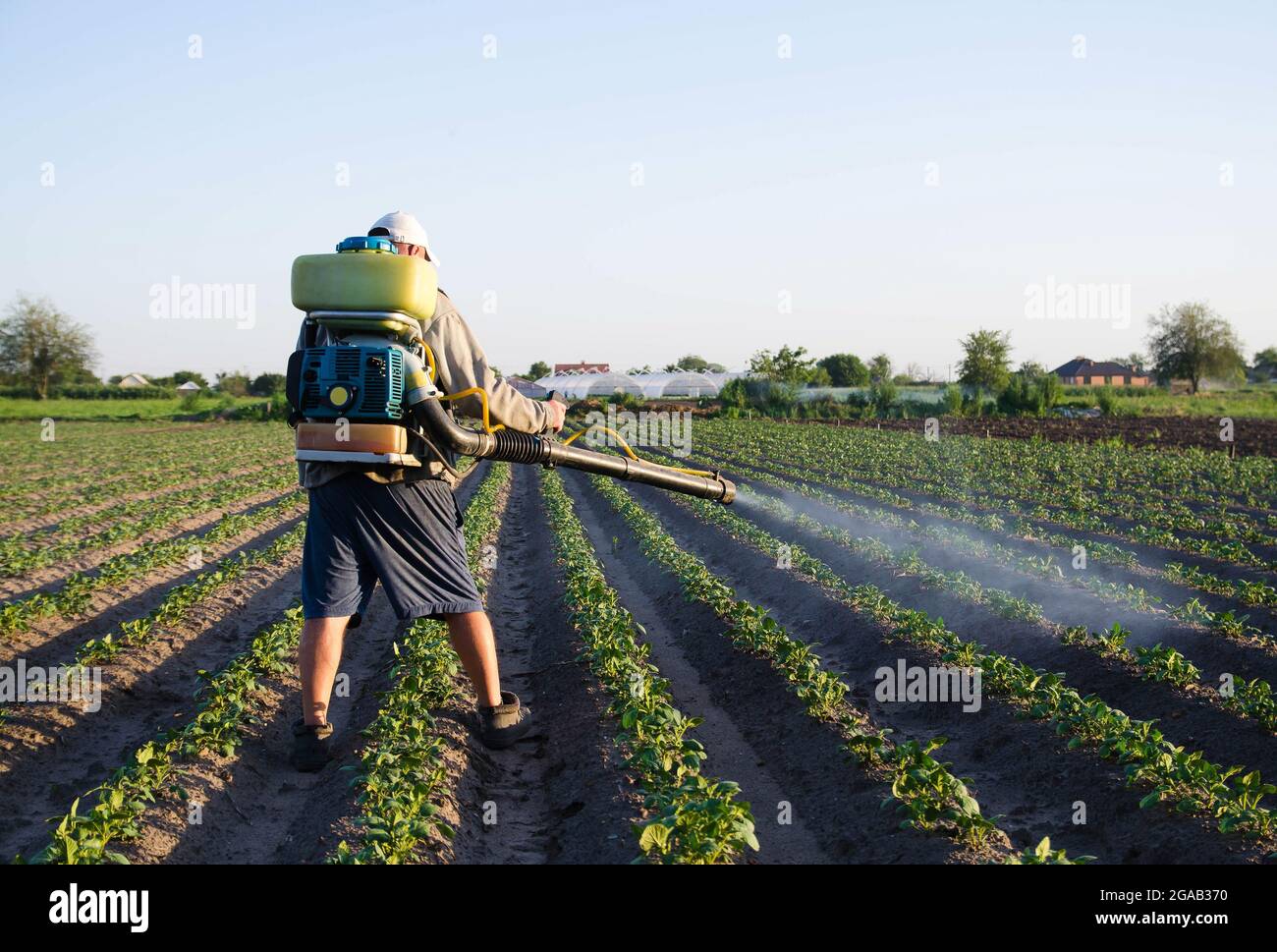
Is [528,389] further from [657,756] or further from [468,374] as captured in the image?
[657,756]

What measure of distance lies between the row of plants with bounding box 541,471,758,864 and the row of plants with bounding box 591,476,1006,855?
2.13ft

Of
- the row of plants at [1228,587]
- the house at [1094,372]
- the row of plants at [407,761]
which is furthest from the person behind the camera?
the house at [1094,372]

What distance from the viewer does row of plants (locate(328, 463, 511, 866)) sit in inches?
135

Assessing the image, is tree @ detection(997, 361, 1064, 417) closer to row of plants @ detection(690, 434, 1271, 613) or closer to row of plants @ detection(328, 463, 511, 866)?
row of plants @ detection(690, 434, 1271, 613)

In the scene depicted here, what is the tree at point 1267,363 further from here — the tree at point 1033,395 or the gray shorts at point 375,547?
the gray shorts at point 375,547

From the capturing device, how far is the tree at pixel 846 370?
85.9 meters

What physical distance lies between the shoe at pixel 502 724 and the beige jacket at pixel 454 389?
121 centimetres

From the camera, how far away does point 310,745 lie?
443cm

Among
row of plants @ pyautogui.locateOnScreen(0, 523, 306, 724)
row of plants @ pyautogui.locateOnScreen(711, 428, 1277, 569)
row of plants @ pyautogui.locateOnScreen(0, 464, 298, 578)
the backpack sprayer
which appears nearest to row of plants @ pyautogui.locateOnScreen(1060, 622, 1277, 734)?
the backpack sprayer

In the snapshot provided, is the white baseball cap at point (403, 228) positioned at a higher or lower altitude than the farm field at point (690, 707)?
higher

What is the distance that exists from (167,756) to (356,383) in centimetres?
187

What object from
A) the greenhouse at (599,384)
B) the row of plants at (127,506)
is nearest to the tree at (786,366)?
the greenhouse at (599,384)

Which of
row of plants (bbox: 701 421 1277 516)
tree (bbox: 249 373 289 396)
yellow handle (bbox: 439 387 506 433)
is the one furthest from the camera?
tree (bbox: 249 373 289 396)
